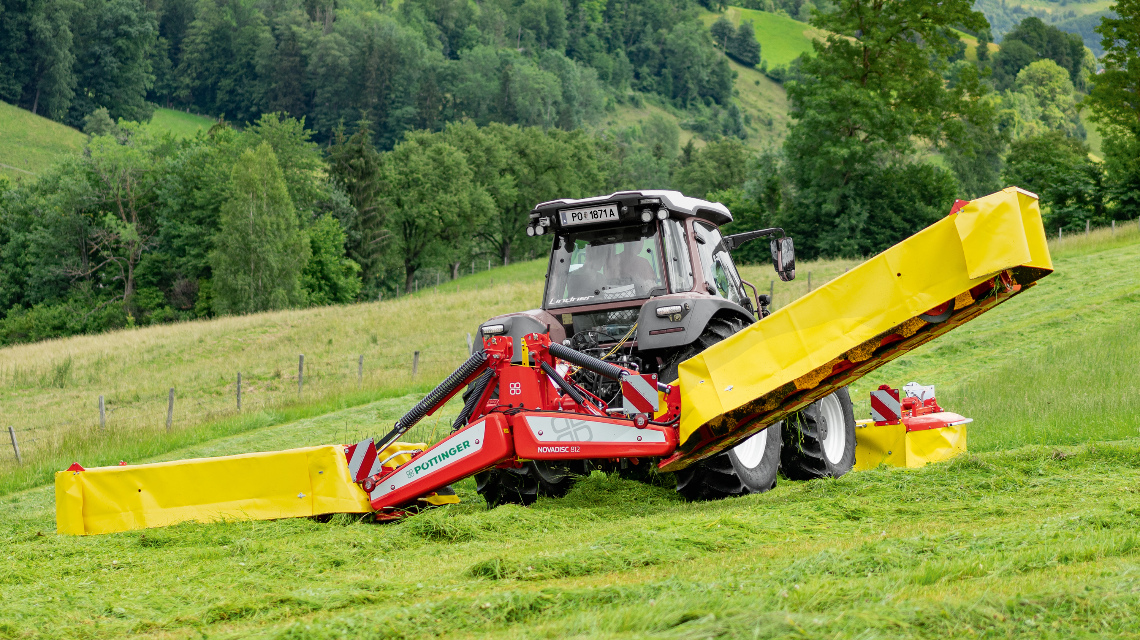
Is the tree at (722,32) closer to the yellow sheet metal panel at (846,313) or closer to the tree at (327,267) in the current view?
the tree at (327,267)

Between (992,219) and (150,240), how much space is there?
185 feet

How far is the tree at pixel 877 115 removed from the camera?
1719 inches

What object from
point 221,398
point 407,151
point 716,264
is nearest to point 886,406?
point 716,264

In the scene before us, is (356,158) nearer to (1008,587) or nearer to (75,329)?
(75,329)

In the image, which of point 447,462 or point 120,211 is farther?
point 120,211

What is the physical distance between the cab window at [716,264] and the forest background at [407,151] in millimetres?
32693

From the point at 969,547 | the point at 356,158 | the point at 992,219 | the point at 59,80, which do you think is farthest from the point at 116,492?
the point at 59,80

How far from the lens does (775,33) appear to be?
182875mm

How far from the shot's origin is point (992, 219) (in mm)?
6094

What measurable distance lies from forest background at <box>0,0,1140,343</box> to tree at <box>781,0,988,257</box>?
4.9 inches

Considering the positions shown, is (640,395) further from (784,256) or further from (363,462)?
(784,256)

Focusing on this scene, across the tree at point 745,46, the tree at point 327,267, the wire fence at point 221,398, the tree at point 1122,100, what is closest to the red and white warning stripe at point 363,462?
the wire fence at point 221,398

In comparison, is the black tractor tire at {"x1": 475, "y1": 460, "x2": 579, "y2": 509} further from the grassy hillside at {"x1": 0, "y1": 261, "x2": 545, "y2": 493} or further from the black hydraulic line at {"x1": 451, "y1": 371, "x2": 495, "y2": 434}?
the grassy hillside at {"x1": 0, "y1": 261, "x2": 545, "y2": 493}

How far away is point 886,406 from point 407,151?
215 ft
